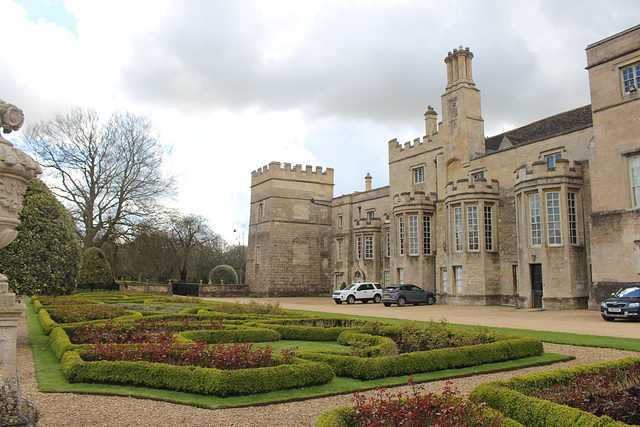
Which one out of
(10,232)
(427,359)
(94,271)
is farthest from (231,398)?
(94,271)

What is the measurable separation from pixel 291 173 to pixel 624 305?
28934 millimetres

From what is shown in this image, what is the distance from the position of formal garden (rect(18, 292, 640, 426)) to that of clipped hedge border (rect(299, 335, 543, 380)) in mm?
17

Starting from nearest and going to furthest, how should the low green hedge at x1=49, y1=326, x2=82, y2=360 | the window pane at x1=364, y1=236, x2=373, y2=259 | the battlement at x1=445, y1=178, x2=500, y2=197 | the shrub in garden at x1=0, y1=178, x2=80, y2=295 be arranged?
the low green hedge at x1=49, y1=326, x2=82, y2=360 < the shrub in garden at x1=0, y1=178, x2=80, y2=295 < the battlement at x1=445, y1=178, x2=500, y2=197 < the window pane at x1=364, y1=236, x2=373, y2=259

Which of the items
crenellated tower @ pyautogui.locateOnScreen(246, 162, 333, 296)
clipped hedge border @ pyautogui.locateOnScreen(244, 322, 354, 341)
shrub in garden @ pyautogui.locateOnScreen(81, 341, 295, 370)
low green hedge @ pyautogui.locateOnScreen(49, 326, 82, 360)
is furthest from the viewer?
crenellated tower @ pyautogui.locateOnScreen(246, 162, 333, 296)

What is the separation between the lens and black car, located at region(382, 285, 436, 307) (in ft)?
83.8

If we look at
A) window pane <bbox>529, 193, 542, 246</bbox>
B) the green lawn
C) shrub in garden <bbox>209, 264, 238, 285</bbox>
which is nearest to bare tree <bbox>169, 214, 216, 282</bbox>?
shrub in garden <bbox>209, 264, 238, 285</bbox>

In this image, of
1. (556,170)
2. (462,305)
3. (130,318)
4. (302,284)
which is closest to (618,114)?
(556,170)

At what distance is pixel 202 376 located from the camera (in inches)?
252

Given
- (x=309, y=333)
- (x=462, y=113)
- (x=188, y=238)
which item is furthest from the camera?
(x=188, y=238)

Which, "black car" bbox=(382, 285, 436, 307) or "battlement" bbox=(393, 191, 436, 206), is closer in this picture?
"black car" bbox=(382, 285, 436, 307)

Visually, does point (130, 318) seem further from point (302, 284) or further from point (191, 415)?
point (302, 284)

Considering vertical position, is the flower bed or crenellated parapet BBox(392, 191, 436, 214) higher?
crenellated parapet BBox(392, 191, 436, 214)

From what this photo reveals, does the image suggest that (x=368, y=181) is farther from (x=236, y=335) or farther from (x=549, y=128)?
(x=236, y=335)

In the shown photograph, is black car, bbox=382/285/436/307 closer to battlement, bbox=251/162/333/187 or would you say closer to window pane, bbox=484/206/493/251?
window pane, bbox=484/206/493/251
